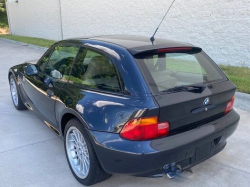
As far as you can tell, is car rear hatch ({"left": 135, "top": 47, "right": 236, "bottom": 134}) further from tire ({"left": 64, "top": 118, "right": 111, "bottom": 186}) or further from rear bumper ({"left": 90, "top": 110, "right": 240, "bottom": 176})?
tire ({"left": 64, "top": 118, "right": 111, "bottom": 186})

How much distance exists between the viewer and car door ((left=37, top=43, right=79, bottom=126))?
3072 mm

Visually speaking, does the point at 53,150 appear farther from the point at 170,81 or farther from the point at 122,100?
the point at 170,81

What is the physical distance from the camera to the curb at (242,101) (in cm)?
469

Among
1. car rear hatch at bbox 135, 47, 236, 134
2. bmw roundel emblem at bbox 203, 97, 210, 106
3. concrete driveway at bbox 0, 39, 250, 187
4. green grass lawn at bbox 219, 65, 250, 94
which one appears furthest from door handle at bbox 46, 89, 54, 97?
green grass lawn at bbox 219, 65, 250, 94

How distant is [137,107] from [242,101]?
3.37m

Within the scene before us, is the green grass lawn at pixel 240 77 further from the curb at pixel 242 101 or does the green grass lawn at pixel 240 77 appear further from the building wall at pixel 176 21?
the building wall at pixel 176 21

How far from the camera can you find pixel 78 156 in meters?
2.78

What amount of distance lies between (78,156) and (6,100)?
133 inches

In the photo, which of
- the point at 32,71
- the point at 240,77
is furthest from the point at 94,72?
the point at 240,77

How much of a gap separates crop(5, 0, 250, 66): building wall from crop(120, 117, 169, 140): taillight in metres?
5.98

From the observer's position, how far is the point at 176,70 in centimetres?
278

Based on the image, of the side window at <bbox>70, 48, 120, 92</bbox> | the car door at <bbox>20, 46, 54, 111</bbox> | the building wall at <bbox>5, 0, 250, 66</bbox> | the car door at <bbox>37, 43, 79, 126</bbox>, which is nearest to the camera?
the side window at <bbox>70, 48, 120, 92</bbox>

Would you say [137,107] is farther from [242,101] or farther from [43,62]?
[242,101]

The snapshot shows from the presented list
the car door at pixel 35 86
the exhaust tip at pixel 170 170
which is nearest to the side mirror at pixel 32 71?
the car door at pixel 35 86
